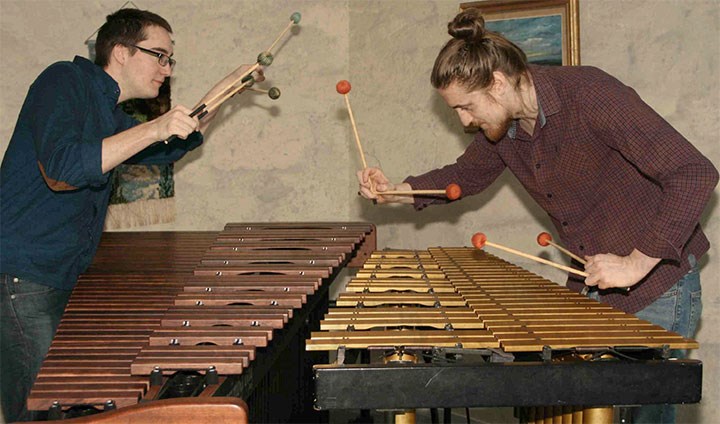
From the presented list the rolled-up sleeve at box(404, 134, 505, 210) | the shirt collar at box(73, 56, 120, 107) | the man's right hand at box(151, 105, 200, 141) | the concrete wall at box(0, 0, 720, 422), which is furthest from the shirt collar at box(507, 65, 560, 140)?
the concrete wall at box(0, 0, 720, 422)

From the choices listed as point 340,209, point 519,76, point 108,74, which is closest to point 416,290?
point 519,76

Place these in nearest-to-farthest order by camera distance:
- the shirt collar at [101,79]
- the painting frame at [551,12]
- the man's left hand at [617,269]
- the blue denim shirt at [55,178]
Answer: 1. the man's left hand at [617,269]
2. the blue denim shirt at [55,178]
3. the shirt collar at [101,79]
4. the painting frame at [551,12]

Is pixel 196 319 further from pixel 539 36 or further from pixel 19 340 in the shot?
pixel 539 36

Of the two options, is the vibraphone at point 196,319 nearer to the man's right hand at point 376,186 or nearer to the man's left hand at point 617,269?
the man's right hand at point 376,186

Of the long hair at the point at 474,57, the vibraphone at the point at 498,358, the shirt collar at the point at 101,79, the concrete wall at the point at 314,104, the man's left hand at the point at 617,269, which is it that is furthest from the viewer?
the concrete wall at the point at 314,104

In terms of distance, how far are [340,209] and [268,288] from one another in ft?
8.07

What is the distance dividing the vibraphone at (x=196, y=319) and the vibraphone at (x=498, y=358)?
0.20m

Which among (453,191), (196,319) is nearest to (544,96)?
(453,191)

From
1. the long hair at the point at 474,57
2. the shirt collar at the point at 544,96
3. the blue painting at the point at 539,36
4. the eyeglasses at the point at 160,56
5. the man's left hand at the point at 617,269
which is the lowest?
the man's left hand at the point at 617,269

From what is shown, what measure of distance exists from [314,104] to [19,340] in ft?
8.47

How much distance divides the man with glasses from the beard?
0.96m

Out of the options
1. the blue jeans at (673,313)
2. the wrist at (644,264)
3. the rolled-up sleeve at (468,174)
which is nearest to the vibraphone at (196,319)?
the rolled-up sleeve at (468,174)

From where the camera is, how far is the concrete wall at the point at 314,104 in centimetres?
408

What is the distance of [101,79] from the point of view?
2.70 metres
